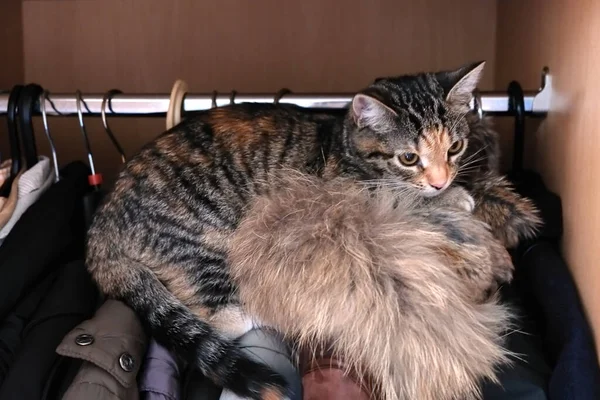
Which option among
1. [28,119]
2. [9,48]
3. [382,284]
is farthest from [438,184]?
[9,48]

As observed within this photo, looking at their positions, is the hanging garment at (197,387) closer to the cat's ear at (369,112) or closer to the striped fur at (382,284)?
the striped fur at (382,284)

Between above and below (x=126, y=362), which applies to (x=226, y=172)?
above

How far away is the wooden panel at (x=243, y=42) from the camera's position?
129 cm

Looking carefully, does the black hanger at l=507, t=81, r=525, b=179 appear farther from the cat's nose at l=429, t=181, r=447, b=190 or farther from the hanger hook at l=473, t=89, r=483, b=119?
the cat's nose at l=429, t=181, r=447, b=190

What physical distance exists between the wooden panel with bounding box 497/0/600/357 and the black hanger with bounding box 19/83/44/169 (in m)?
0.74

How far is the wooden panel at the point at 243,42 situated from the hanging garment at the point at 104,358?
0.69 meters

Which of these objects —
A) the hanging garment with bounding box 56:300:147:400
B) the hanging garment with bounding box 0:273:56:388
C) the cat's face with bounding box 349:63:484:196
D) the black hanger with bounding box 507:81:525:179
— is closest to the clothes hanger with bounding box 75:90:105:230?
the hanging garment with bounding box 0:273:56:388

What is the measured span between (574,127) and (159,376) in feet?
1.82

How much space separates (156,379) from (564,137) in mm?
568

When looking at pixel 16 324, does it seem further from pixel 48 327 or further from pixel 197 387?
pixel 197 387

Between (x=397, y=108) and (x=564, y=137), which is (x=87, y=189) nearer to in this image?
(x=397, y=108)

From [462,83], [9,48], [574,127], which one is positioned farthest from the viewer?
[9,48]

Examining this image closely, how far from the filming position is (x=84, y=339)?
2.24 ft

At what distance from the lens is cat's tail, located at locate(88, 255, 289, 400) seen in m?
0.67
